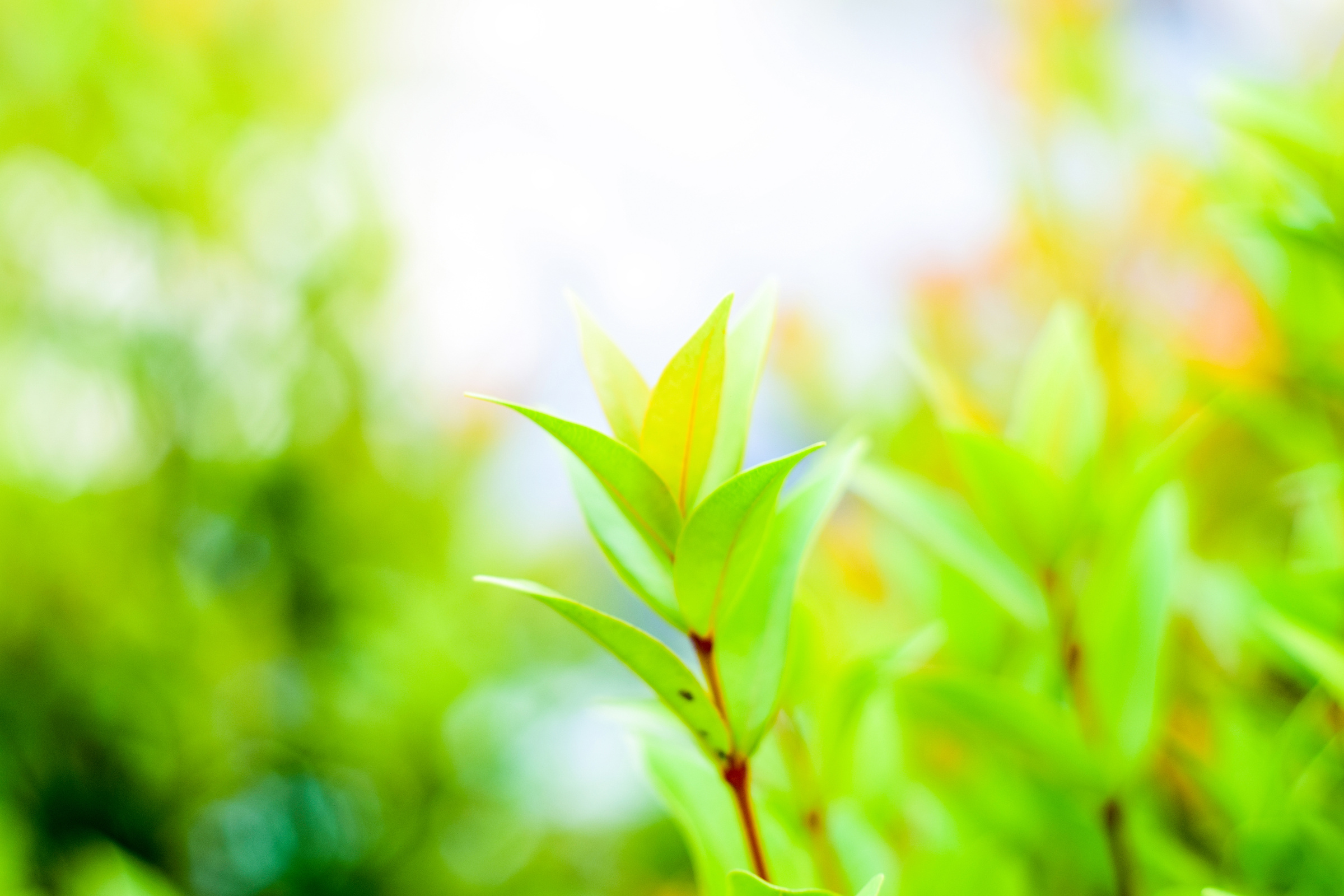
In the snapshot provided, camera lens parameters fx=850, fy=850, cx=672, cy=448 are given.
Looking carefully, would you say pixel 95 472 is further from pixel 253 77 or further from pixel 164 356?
pixel 253 77

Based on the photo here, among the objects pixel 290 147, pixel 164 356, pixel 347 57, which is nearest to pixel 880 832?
pixel 164 356

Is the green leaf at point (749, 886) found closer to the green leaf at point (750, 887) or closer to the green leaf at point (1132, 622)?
the green leaf at point (750, 887)

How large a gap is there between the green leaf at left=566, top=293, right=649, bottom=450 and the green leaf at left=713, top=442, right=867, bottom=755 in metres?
0.04

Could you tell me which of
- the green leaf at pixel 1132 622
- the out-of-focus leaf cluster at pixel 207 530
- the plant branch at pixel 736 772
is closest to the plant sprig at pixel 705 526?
the plant branch at pixel 736 772

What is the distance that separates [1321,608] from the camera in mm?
274

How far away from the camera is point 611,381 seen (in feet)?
0.71

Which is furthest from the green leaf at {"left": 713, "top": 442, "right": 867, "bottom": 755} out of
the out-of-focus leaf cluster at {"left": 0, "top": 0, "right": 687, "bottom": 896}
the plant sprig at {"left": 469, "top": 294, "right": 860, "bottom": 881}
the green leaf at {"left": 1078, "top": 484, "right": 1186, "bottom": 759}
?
the out-of-focus leaf cluster at {"left": 0, "top": 0, "right": 687, "bottom": 896}

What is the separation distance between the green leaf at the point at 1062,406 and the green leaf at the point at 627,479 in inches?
6.5

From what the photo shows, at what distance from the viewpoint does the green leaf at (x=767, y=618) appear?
0.20 m

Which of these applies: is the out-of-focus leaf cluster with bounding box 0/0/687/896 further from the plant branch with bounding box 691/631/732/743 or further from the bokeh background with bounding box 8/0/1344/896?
the plant branch with bounding box 691/631/732/743

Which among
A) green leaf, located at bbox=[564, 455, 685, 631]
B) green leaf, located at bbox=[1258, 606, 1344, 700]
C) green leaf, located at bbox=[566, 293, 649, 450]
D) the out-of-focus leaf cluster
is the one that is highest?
green leaf, located at bbox=[566, 293, 649, 450]

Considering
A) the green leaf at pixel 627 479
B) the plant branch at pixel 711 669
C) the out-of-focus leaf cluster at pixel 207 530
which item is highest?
the green leaf at pixel 627 479

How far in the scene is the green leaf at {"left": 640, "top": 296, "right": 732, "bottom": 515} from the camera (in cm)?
19

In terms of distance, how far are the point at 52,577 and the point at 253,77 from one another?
0.74 meters
